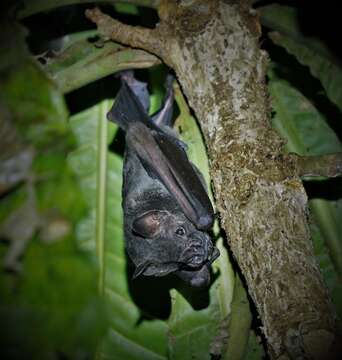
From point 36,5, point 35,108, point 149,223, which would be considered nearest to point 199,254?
point 149,223

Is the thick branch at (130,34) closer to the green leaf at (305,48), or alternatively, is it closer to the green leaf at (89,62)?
the green leaf at (89,62)

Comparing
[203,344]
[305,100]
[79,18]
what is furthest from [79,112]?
[203,344]

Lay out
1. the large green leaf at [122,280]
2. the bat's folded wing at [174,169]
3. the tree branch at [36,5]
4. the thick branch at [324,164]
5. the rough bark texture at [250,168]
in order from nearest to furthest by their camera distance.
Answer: the rough bark texture at [250,168] < the thick branch at [324,164] < the tree branch at [36,5] < the bat's folded wing at [174,169] < the large green leaf at [122,280]

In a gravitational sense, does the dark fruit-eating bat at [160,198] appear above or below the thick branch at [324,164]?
below

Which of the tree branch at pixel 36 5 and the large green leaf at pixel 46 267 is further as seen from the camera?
the tree branch at pixel 36 5

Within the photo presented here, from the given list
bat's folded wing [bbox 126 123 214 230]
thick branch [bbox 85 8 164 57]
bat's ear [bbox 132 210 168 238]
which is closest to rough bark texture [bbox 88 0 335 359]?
thick branch [bbox 85 8 164 57]

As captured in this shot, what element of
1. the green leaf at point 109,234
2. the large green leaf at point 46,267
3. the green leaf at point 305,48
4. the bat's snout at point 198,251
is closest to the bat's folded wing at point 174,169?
the bat's snout at point 198,251

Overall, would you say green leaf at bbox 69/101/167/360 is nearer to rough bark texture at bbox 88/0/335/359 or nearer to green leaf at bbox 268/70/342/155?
rough bark texture at bbox 88/0/335/359
